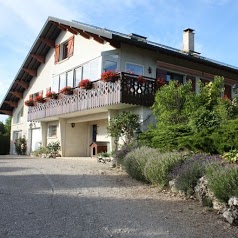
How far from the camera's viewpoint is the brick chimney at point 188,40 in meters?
23.7

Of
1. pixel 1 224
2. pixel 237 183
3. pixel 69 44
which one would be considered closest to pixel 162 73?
pixel 69 44

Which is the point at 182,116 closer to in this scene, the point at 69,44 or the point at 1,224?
the point at 1,224

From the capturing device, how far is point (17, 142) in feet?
91.3

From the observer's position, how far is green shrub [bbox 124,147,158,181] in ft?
32.0

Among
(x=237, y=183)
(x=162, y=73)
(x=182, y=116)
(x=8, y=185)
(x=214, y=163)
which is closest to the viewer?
(x=237, y=183)

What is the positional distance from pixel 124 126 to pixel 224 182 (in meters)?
9.47

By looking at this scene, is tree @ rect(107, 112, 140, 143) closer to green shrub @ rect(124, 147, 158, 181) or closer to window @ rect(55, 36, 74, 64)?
green shrub @ rect(124, 147, 158, 181)

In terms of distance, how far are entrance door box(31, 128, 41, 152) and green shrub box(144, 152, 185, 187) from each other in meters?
17.9

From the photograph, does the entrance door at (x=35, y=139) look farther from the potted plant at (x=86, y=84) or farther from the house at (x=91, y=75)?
the potted plant at (x=86, y=84)

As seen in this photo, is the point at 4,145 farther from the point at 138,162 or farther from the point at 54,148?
the point at 138,162

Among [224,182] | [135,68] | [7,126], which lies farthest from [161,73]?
[7,126]

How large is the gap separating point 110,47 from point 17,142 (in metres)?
14.0

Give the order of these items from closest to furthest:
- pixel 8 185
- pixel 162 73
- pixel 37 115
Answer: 1. pixel 8 185
2. pixel 162 73
3. pixel 37 115

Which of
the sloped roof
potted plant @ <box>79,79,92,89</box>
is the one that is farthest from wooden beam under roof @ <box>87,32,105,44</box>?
potted plant @ <box>79,79,92,89</box>
